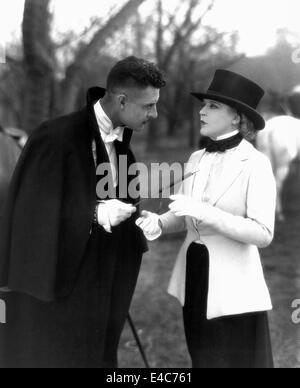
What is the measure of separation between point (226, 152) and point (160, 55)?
3.80 feet

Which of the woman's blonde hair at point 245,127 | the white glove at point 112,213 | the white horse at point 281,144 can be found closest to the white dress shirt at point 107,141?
the white glove at point 112,213

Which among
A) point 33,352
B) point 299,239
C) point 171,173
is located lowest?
point 33,352

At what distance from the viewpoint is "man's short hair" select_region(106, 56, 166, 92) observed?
2150 millimetres

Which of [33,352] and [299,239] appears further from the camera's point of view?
[299,239]

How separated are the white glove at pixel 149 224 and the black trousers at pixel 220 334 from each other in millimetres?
192

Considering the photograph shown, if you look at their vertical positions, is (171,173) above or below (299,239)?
above

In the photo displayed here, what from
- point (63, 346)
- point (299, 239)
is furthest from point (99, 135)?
point (299, 239)

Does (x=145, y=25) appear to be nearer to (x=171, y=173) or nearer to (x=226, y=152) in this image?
(x=171, y=173)

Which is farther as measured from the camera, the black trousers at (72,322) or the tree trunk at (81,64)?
the tree trunk at (81,64)

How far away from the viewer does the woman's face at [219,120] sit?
2.17 meters

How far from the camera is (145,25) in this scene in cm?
299

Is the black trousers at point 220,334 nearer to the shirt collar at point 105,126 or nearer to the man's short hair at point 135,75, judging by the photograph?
the shirt collar at point 105,126

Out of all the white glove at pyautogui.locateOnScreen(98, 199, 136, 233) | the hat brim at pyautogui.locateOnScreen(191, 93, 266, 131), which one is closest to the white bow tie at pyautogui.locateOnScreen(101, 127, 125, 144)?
the white glove at pyautogui.locateOnScreen(98, 199, 136, 233)

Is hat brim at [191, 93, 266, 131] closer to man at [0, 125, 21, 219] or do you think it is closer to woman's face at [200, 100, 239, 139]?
woman's face at [200, 100, 239, 139]
